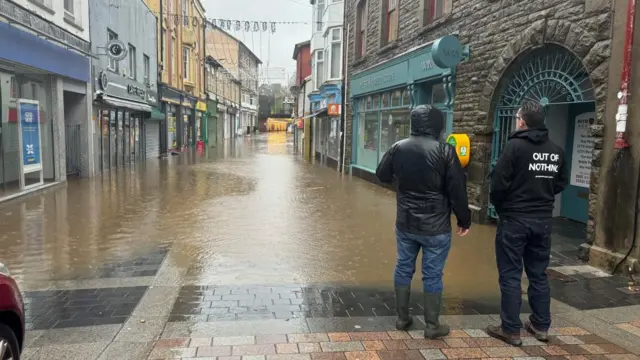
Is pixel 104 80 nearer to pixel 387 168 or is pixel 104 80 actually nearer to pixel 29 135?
pixel 29 135

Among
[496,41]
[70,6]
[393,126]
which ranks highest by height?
[70,6]

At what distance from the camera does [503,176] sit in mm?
3896

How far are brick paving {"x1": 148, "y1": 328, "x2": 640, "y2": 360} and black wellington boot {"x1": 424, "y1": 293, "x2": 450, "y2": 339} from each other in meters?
0.05

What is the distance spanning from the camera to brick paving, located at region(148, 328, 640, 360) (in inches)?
142

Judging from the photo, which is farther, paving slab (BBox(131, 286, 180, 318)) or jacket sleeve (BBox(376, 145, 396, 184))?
paving slab (BBox(131, 286, 180, 318))

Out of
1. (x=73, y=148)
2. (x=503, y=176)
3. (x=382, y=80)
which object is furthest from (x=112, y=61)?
(x=503, y=176)

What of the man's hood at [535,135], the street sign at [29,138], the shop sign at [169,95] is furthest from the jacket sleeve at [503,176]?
the shop sign at [169,95]

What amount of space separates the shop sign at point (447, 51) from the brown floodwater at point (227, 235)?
292 centimetres

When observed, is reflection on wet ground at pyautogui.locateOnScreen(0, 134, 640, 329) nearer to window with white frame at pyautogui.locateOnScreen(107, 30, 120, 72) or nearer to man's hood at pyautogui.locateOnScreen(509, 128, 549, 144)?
man's hood at pyautogui.locateOnScreen(509, 128, 549, 144)

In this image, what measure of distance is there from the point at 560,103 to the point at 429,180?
3881 millimetres

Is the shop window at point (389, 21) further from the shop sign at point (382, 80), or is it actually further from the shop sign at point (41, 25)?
the shop sign at point (41, 25)

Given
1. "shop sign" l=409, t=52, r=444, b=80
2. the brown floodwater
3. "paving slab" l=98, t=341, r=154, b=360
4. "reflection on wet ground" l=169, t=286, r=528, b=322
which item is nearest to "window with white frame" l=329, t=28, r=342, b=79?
the brown floodwater

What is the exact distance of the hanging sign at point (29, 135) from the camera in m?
11.1

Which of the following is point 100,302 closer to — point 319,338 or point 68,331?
point 68,331
